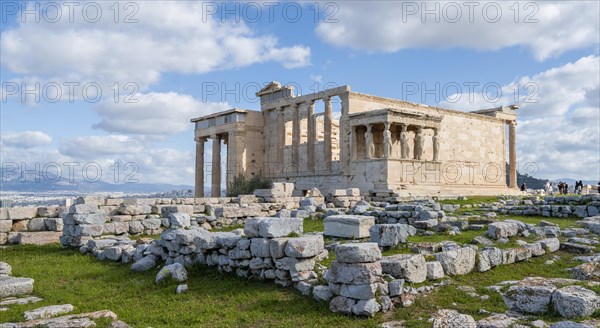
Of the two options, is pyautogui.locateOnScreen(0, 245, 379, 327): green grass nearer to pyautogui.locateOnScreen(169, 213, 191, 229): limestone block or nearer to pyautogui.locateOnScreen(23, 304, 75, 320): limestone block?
pyautogui.locateOnScreen(23, 304, 75, 320): limestone block

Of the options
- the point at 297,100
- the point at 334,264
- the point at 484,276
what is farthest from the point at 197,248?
the point at 297,100

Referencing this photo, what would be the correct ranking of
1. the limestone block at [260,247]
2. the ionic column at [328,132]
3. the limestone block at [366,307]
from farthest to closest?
the ionic column at [328,132] → the limestone block at [260,247] → the limestone block at [366,307]

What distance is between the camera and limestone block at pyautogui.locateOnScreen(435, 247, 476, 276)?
29.8ft

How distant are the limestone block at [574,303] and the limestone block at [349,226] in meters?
5.67

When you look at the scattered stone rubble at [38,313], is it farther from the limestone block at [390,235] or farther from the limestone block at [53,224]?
the limestone block at [53,224]

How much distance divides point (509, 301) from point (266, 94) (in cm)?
3125

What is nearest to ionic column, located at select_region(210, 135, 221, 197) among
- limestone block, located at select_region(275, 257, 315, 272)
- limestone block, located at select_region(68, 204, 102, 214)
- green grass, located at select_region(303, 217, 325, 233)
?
green grass, located at select_region(303, 217, 325, 233)

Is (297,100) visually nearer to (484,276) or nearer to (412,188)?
(412,188)

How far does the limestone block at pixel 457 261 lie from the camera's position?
29.8 ft

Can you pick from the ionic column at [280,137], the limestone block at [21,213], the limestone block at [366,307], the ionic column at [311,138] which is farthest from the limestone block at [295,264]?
the ionic column at [280,137]

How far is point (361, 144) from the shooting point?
32.7 m

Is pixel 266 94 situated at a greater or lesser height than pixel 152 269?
greater

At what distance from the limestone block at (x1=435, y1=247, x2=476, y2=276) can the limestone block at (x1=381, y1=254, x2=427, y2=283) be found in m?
0.69

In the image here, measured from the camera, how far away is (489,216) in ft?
58.1
